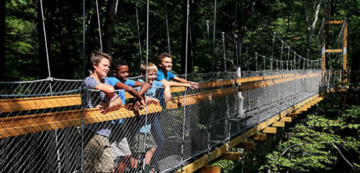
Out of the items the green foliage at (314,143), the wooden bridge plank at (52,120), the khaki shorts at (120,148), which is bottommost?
the green foliage at (314,143)

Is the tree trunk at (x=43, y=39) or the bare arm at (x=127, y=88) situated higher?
the tree trunk at (x=43, y=39)

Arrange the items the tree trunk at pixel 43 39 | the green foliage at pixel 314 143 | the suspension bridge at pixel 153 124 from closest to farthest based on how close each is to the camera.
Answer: the suspension bridge at pixel 153 124
the tree trunk at pixel 43 39
the green foliage at pixel 314 143

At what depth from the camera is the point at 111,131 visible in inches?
85.2

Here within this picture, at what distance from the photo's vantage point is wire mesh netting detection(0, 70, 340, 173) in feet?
5.88

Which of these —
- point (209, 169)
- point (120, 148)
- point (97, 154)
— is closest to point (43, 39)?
point (209, 169)

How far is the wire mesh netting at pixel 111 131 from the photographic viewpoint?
1792 mm

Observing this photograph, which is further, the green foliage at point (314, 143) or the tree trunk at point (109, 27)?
the green foliage at point (314, 143)

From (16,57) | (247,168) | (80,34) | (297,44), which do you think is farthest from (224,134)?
(297,44)

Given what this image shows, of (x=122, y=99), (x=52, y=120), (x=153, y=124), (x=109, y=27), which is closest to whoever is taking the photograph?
(x=52, y=120)

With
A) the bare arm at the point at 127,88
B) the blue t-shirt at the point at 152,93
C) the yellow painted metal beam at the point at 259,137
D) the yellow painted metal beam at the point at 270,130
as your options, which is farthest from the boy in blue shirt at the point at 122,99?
the yellow painted metal beam at the point at 270,130

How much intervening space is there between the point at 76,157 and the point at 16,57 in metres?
6.91

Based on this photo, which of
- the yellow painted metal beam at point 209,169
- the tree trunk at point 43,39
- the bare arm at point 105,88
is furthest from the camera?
the tree trunk at point 43,39

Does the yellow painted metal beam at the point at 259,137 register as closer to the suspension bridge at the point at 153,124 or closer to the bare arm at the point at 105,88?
the suspension bridge at the point at 153,124

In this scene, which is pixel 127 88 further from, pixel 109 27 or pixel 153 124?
pixel 109 27
